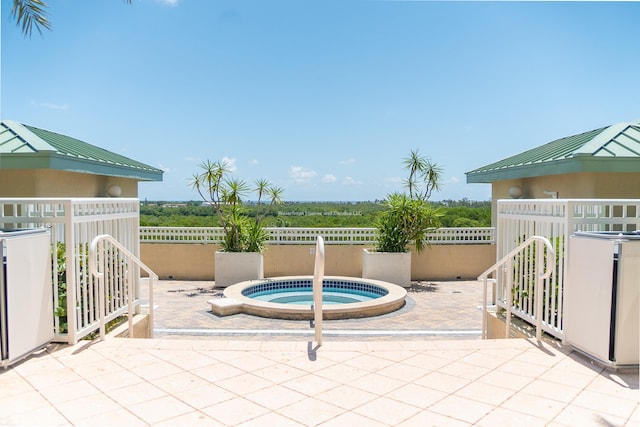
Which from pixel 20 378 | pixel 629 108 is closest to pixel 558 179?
pixel 629 108

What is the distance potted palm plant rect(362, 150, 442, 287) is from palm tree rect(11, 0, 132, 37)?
28.5ft

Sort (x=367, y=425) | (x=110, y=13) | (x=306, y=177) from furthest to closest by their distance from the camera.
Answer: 1. (x=306, y=177)
2. (x=110, y=13)
3. (x=367, y=425)

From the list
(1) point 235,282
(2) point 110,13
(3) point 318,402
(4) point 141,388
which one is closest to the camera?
(3) point 318,402

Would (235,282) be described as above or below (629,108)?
below

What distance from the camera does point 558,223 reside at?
4.30 meters

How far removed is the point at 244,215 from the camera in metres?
12.3

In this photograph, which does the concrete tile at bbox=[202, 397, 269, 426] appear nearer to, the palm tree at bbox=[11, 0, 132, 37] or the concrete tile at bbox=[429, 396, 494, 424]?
the concrete tile at bbox=[429, 396, 494, 424]

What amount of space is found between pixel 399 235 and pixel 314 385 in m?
8.84

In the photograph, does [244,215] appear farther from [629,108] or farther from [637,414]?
[629,108]

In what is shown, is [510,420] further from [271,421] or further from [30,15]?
[30,15]

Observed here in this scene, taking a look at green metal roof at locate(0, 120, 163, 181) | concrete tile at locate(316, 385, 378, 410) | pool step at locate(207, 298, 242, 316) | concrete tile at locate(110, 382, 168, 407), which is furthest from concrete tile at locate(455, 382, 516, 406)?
green metal roof at locate(0, 120, 163, 181)

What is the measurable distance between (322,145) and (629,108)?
73.3 feet

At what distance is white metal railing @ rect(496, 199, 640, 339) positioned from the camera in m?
4.12

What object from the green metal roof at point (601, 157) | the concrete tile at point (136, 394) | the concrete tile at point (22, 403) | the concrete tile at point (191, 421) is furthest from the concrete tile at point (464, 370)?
the green metal roof at point (601, 157)
